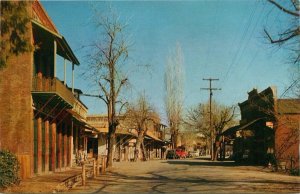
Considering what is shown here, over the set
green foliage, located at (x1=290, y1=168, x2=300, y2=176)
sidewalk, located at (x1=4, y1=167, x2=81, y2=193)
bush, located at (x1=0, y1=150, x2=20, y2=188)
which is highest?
bush, located at (x1=0, y1=150, x2=20, y2=188)

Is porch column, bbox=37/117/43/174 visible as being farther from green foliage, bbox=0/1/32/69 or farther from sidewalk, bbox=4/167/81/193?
green foliage, bbox=0/1/32/69

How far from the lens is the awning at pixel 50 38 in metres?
24.3

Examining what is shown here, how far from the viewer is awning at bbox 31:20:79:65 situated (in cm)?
2433

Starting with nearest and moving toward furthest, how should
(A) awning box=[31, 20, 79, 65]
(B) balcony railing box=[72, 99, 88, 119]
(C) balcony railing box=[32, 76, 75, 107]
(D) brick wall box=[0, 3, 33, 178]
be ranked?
1. (D) brick wall box=[0, 3, 33, 178]
2. (A) awning box=[31, 20, 79, 65]
3. (C) balcony railing box=[32, 76, 75, 107]
4. (B) balcony railing box=[72, 99, 88, 119]

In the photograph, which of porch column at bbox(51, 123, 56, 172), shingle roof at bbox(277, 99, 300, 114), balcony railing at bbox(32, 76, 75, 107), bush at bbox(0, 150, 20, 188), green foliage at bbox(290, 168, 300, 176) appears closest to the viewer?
bush at bbox(0, 150, 20, 188)

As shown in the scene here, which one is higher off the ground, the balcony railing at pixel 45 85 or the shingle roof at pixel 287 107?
the balcony railing at pixel 45 85

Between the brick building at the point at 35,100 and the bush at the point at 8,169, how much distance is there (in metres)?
1.77

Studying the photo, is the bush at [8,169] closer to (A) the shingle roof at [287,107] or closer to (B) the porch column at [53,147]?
(B) the porch column at [53,147]

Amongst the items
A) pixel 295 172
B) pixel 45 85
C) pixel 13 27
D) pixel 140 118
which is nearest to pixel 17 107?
pixel 45 85

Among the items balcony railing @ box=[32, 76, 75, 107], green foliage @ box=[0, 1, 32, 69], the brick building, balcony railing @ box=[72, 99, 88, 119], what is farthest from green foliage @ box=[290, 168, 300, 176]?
green foliage @ box=[0, 1, 32, 69]

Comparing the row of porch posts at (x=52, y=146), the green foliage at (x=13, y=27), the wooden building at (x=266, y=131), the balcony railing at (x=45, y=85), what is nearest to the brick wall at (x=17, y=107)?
the balcony railing at (x=45, y=85)

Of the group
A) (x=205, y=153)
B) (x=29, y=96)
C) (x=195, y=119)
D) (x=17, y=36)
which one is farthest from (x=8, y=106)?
(x=205, y=153)

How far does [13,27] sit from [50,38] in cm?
1203

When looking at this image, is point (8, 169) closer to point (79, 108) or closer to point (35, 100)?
point (35, 100)
